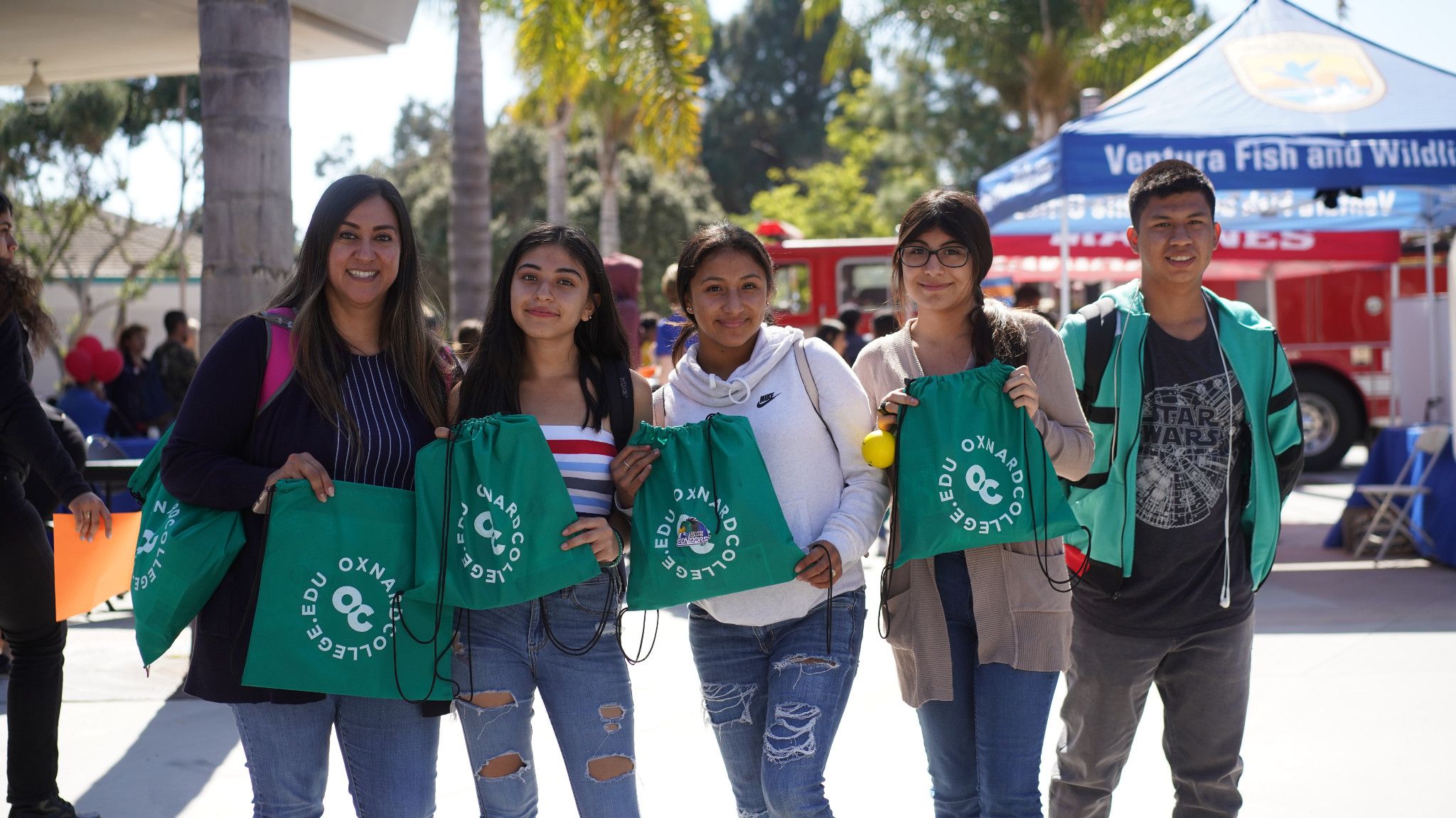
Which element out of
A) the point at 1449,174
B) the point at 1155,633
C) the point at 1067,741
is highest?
the point at 1449,174

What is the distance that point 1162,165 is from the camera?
3256mm

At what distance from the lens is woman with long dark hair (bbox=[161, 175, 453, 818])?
2615mm

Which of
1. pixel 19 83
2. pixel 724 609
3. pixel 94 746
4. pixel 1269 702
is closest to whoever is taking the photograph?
pixel 724 609

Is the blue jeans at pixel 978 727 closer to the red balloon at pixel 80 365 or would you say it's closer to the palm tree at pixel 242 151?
the palm tree at pixel 242 151

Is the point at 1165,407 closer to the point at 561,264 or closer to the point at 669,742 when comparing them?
the point at 561,264

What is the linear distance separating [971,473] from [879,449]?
0.22 metres

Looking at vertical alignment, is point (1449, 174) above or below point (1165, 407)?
above

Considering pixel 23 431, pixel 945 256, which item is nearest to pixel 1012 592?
pixel 945 256

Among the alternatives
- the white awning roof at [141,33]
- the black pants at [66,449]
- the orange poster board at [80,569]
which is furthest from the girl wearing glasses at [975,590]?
the white awning roof at [141,33]

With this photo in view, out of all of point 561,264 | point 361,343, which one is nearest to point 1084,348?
point 561,264

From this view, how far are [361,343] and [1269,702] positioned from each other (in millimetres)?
4258

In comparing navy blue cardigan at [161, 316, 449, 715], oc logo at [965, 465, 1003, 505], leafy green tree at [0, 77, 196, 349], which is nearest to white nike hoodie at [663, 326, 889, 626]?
oc logo at [965, 465, 1003, 505]

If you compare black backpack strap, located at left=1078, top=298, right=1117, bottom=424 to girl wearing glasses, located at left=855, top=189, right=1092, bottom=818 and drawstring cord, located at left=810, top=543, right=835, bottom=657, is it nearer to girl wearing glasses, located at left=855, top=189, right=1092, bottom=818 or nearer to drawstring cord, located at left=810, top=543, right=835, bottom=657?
girl wearing glasses, located at left=855, top=189, right=1092, bottom=818

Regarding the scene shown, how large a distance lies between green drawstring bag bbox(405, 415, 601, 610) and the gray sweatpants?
1.42 meters
